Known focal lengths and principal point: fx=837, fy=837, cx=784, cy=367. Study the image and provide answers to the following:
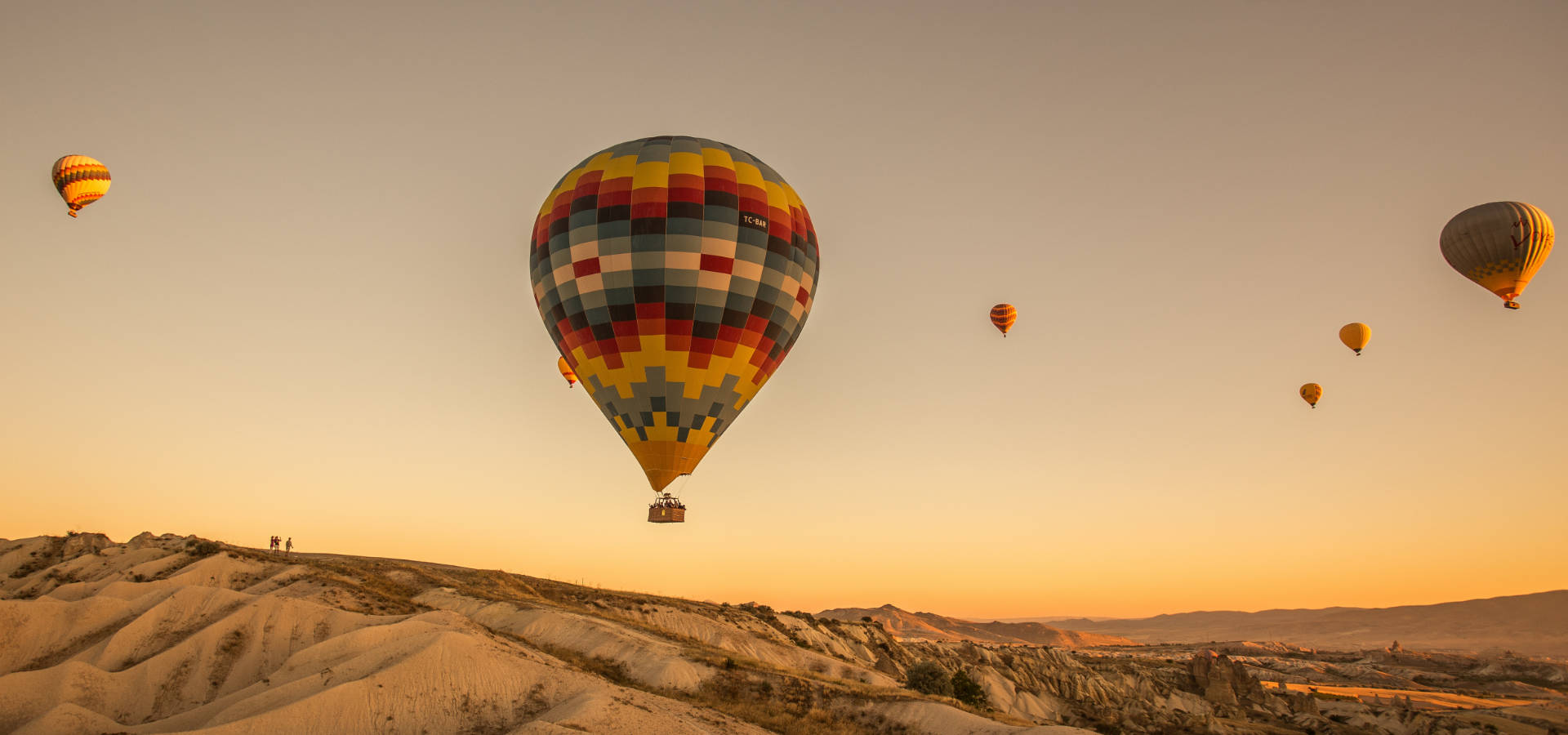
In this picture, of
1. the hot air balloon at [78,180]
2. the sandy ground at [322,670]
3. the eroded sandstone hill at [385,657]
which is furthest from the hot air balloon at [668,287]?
the hot air balloon at [78,180]

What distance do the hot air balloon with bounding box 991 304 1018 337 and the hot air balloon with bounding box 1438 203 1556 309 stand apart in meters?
26.2

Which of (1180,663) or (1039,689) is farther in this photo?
(1180,663)

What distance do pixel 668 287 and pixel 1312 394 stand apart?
62.4 metres

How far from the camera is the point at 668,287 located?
115 feet

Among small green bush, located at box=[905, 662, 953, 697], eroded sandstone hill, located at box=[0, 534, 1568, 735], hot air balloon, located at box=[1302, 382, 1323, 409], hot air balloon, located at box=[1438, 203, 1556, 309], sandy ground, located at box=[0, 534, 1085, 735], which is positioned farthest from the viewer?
hot air balloon, located at box=[1302, 382, 1323, 409]

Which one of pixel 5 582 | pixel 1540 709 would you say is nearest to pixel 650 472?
pixel 5 582

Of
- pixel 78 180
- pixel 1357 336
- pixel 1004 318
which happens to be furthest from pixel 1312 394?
pixel 78 180

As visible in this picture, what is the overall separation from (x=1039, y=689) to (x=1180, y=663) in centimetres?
4051

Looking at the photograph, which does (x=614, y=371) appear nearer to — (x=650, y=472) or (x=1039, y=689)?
(x=650, y=472)

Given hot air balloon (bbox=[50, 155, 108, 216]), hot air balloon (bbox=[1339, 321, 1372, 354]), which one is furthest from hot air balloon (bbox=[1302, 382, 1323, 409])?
hot air balloon (bbox=[50, 155, 108, 216])

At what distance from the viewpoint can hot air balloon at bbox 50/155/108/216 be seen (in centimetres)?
5047

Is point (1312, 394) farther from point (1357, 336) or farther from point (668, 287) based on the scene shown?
point (668, 287)

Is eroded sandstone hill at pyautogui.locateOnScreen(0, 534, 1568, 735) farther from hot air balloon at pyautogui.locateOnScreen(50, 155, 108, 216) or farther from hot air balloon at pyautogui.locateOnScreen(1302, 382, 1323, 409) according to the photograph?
hot air balloon at pyautogui.locateOnScreen(1302, 382, 1323, 409)

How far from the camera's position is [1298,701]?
73.3 m
